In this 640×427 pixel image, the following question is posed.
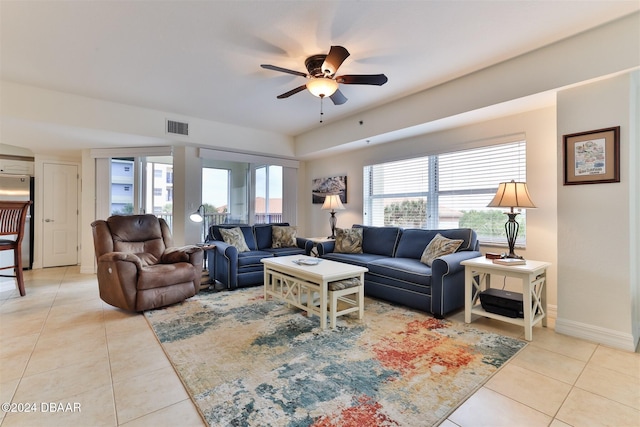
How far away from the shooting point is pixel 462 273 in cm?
314

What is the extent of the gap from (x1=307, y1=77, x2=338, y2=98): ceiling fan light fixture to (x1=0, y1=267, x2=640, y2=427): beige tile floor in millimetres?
2606

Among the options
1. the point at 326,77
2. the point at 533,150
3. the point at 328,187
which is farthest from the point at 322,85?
the point at 328,187

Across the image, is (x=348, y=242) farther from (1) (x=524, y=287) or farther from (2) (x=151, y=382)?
(2) (x=151, y=382)

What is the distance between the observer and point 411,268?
10.5 feet

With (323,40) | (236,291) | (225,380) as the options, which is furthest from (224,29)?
(236,291)

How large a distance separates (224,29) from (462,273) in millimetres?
3311

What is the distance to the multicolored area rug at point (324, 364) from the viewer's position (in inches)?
62.4

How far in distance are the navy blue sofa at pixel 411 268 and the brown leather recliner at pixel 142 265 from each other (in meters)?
1.90

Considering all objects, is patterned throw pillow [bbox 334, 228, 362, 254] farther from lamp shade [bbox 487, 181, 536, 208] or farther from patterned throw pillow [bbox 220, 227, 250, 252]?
lamp shade [bbox 487, 181, 536, 208]

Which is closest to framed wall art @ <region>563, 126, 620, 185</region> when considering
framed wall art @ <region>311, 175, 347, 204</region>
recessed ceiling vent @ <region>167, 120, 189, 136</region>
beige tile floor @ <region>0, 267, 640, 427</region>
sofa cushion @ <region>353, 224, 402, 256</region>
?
beige tile floor @ <region>0, 267, 640, 427</region>

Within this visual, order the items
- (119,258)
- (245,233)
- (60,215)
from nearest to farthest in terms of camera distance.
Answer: (119,258) → (245,233) → (60,215)

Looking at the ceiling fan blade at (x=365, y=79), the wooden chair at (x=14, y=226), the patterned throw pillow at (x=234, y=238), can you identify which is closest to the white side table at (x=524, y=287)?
the ceiling fan blade at (x=365, y=79)

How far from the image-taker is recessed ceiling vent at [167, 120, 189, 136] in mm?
4449

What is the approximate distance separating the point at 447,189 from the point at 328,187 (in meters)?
2.46
